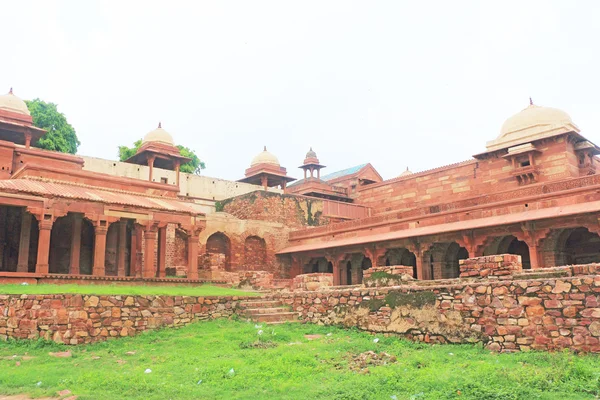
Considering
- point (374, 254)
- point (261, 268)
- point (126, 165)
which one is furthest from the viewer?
point (126, 165)

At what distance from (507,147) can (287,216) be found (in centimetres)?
1143

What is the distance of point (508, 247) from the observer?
61.2 feet

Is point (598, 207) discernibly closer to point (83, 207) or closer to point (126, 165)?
point (83, 207)

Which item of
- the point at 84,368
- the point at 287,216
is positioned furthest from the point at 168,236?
the point at 84,368

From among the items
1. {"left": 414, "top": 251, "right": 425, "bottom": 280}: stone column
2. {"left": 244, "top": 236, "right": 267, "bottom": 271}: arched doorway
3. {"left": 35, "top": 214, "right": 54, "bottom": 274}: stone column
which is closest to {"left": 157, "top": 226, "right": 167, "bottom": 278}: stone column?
{"left": 35, "top": 214, "right": 54, "bottom": 274}: stone column

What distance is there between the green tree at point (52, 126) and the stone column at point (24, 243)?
14780mm

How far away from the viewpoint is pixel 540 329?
720cm

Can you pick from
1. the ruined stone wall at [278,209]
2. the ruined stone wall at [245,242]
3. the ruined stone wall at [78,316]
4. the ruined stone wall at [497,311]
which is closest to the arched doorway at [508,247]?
the ruined stone wall at [497,311]

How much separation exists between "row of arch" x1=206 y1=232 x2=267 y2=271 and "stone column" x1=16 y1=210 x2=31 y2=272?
30.0 ft

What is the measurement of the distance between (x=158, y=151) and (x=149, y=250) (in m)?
12.2

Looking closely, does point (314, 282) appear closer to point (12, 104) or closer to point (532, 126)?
point (532, 126)

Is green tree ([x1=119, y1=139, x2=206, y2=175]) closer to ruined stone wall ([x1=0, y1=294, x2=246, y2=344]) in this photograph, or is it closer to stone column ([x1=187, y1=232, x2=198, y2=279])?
stone column ([x1=187, y1=232, x2=198, y2=279])

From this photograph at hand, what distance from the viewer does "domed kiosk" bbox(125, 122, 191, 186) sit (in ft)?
94.5

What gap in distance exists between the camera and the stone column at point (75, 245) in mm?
17219
